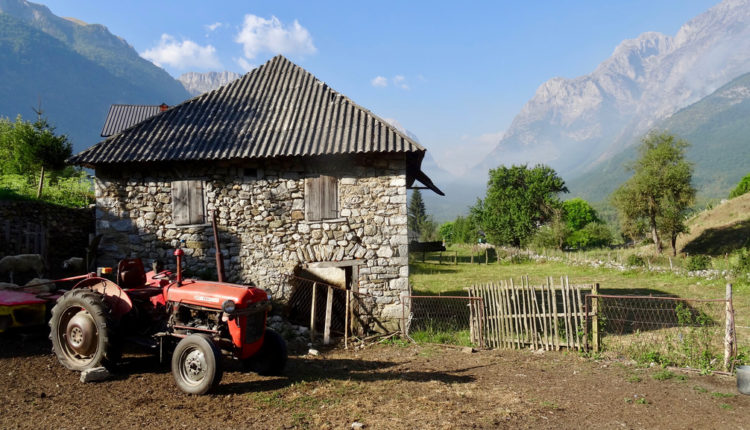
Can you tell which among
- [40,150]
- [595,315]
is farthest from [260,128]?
[40,150]

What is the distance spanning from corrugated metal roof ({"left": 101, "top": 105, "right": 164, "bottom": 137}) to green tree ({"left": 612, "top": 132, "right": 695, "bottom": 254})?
2781cm

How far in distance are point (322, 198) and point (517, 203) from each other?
33.8 m

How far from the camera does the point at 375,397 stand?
224 inches

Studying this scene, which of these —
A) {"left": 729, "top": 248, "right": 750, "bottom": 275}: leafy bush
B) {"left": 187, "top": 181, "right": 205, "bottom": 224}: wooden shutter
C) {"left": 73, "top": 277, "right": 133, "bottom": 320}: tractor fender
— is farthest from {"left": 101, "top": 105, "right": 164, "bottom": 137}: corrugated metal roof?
{"left": 729, "top": 248, "right": 750, "bottom": 275}: leafy bush

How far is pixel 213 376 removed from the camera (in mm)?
5258

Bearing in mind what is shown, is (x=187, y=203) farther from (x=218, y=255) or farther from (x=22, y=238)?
(x=22, y=238)

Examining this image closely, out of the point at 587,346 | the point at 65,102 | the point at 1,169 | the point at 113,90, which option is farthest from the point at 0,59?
the point at 587,346

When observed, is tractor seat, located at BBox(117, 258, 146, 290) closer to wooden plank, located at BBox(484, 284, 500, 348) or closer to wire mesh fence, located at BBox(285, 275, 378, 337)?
wire mesh fence, located at BBox(285, 275, 378, 337)

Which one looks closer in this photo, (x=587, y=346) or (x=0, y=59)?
(x=587, y=346)

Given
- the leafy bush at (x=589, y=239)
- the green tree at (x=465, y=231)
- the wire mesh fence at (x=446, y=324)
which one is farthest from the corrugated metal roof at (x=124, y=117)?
the green tree at (x=465, y=231)

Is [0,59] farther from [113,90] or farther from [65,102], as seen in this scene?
[113,90]

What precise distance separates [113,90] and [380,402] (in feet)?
578

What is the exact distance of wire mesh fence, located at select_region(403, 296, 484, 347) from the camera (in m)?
8.84

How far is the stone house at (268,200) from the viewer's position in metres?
9.62
